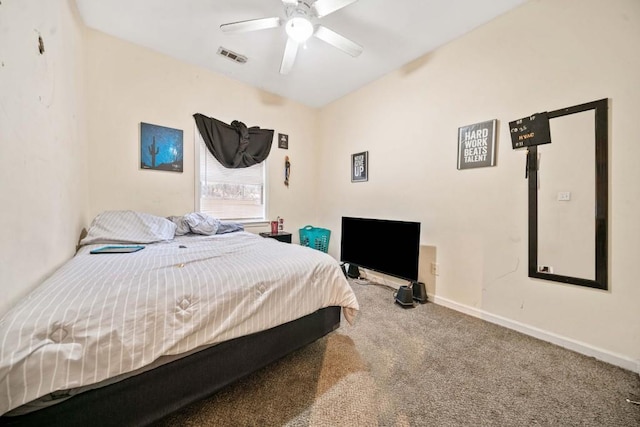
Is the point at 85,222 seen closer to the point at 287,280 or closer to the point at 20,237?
the point at 20,237

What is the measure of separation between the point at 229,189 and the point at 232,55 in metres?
1.62

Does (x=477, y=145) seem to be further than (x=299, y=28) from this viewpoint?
Yes

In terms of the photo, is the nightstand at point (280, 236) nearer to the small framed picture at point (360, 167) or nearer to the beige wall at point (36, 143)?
the small framed picture at point (360, 167)

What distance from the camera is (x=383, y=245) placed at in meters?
2.72

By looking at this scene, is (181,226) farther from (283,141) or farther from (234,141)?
(283,141)

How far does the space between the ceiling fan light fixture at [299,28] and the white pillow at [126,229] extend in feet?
7.03

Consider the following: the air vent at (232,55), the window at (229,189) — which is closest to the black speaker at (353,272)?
the window at (229,189)

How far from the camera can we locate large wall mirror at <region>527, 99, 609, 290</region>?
1608 millimetres

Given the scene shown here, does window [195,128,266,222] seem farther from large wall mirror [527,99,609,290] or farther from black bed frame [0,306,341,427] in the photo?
large wall mirror [527,99,609,290]

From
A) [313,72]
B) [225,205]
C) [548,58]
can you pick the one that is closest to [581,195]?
[548,58]

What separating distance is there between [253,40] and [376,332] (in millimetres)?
3059

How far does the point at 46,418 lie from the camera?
29.3 inches

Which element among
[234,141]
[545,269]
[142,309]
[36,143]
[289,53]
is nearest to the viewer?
[142,309]

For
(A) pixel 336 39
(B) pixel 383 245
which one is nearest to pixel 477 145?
(B) pixel 383 245
